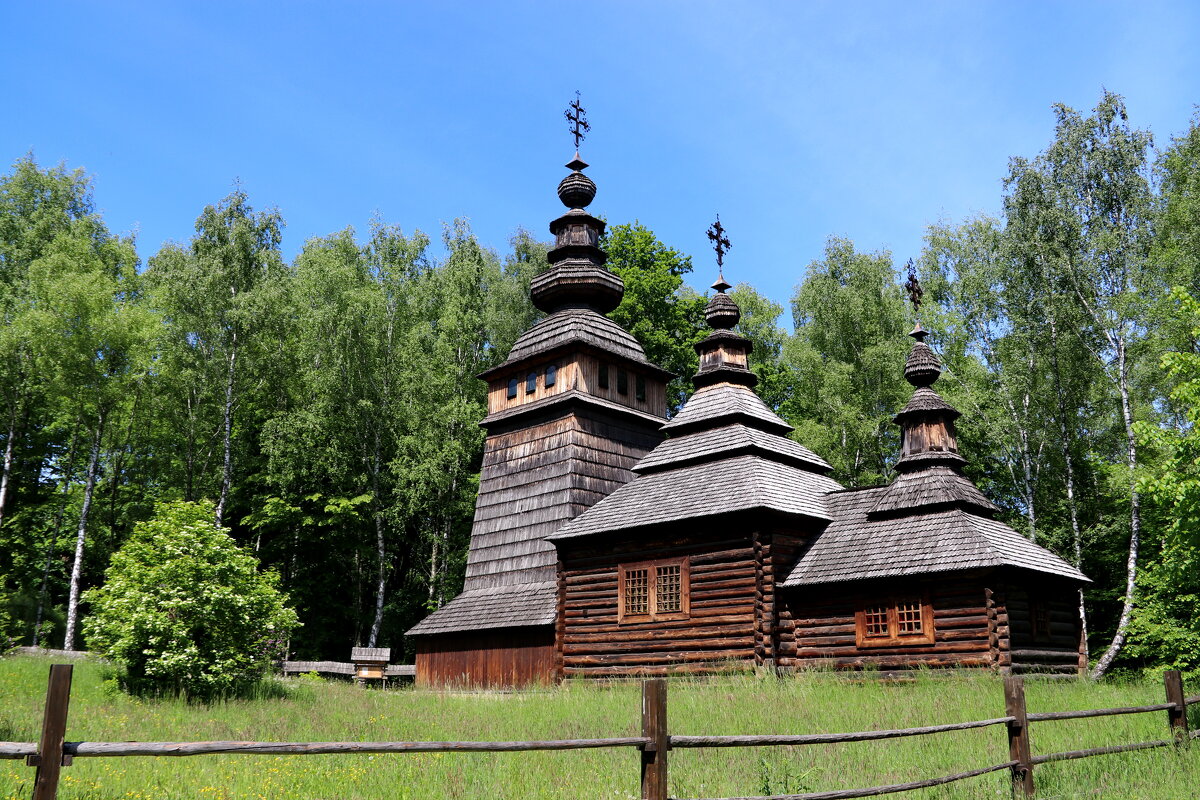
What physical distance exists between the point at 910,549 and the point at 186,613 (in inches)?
550

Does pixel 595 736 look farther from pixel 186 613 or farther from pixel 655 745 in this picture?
pixel 186 613

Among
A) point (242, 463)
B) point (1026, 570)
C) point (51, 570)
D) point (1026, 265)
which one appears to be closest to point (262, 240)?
point (242, 463)

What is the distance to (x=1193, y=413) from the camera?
1564 centimetres

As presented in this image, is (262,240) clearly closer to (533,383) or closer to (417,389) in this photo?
(417,389)

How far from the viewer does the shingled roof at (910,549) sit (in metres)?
17.9

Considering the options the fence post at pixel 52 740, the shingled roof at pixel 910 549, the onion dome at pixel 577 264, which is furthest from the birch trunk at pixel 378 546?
the fence post at pixel 52 740

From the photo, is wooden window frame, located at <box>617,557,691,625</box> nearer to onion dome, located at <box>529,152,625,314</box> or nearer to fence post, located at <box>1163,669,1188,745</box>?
onion dome, located at <box>529,152,625,314</box>

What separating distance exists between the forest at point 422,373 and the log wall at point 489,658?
670 centimetres

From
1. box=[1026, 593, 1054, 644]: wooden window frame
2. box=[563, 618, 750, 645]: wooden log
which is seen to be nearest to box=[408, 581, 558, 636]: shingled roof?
box=[563, 618, 750, 645]: wooden log

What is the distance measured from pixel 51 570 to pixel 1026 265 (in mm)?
36484

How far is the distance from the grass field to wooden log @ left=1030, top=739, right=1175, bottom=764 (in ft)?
0.39

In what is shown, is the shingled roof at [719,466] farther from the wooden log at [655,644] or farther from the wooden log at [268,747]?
the wooden log at [268,747]

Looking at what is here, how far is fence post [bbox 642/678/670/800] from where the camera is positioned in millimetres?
6855

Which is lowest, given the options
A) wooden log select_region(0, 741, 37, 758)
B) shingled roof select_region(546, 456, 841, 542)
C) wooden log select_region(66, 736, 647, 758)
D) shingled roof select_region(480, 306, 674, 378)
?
wooden log select_region(66, 736, 647, 758)
